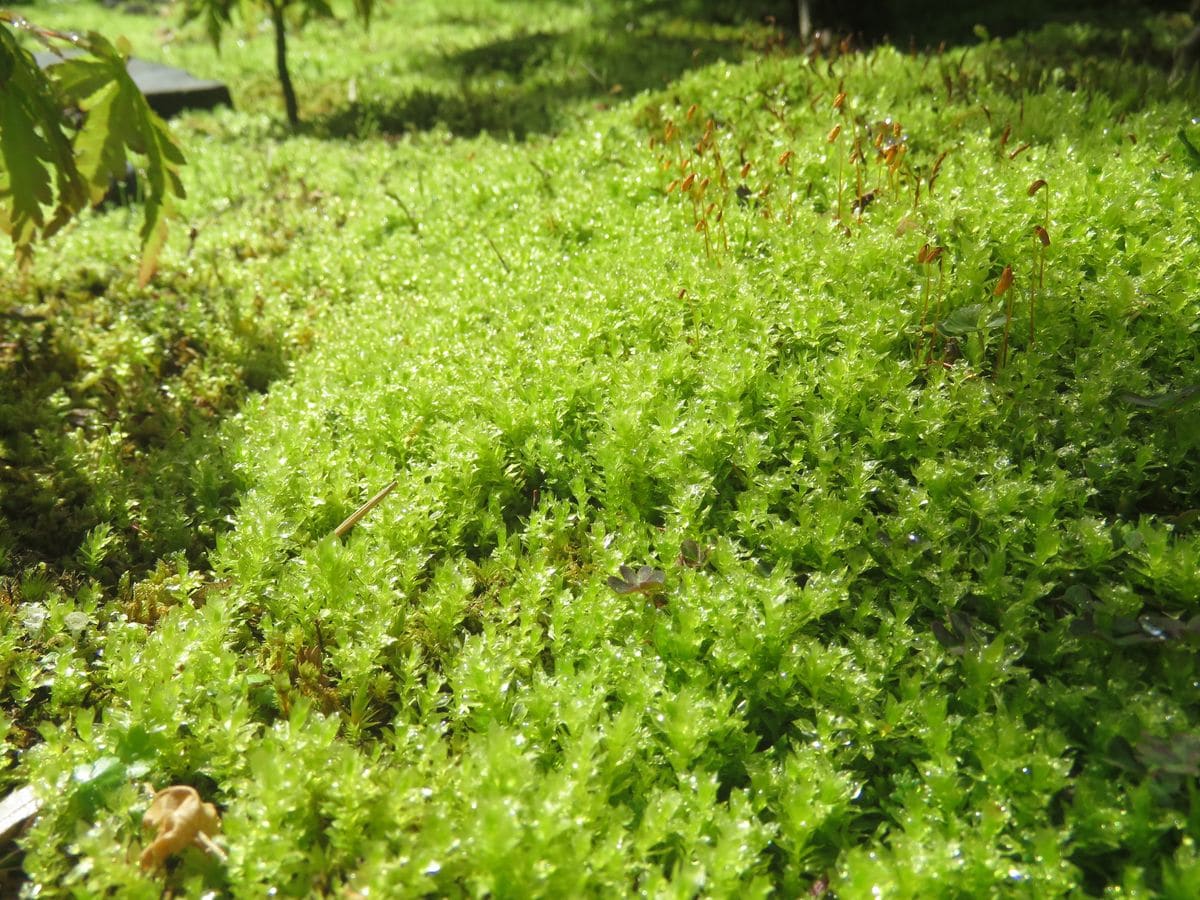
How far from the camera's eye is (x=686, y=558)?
247cm

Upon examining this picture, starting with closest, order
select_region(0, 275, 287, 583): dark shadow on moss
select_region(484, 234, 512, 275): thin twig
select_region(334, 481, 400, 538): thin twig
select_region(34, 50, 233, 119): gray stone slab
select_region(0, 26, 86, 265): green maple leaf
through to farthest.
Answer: select_region(334, 481, 400, 538): thin twig → select_region(0, 275, 287, 583): dark shadow on moss → select_region(0, 26, 86, 265): green maple leaf → select_region(484, 234, 512, 275): thin twig → select_region(34, 50, 233, 119): gray stone slab

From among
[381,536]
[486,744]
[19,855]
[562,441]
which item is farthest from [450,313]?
[19,855]

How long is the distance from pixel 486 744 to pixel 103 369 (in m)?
3.03

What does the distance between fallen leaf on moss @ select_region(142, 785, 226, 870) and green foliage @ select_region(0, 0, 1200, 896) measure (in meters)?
0.05

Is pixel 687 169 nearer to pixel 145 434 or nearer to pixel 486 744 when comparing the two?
pixel 145 434

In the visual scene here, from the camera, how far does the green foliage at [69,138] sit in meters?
3.22

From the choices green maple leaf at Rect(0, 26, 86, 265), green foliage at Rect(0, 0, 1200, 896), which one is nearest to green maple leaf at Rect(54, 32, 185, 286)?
green maple leaf at Rect(0, 26, 86, 265)

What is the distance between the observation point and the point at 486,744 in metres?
2.03

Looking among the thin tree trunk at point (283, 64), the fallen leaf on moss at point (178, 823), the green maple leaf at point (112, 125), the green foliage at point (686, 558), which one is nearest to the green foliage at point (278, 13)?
the thin tree trunk at point (283, 64)

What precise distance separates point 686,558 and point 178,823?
1445 millimetres

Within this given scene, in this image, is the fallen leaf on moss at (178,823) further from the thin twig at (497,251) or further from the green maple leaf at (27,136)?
the thin twig at (497,251)

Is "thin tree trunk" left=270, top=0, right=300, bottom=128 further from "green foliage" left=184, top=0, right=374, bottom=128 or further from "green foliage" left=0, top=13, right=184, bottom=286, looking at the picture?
"green foliage" left=0, top=13, right=184, bottom=286

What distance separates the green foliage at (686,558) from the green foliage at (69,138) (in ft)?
2.44

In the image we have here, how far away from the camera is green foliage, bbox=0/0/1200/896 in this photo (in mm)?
1848
